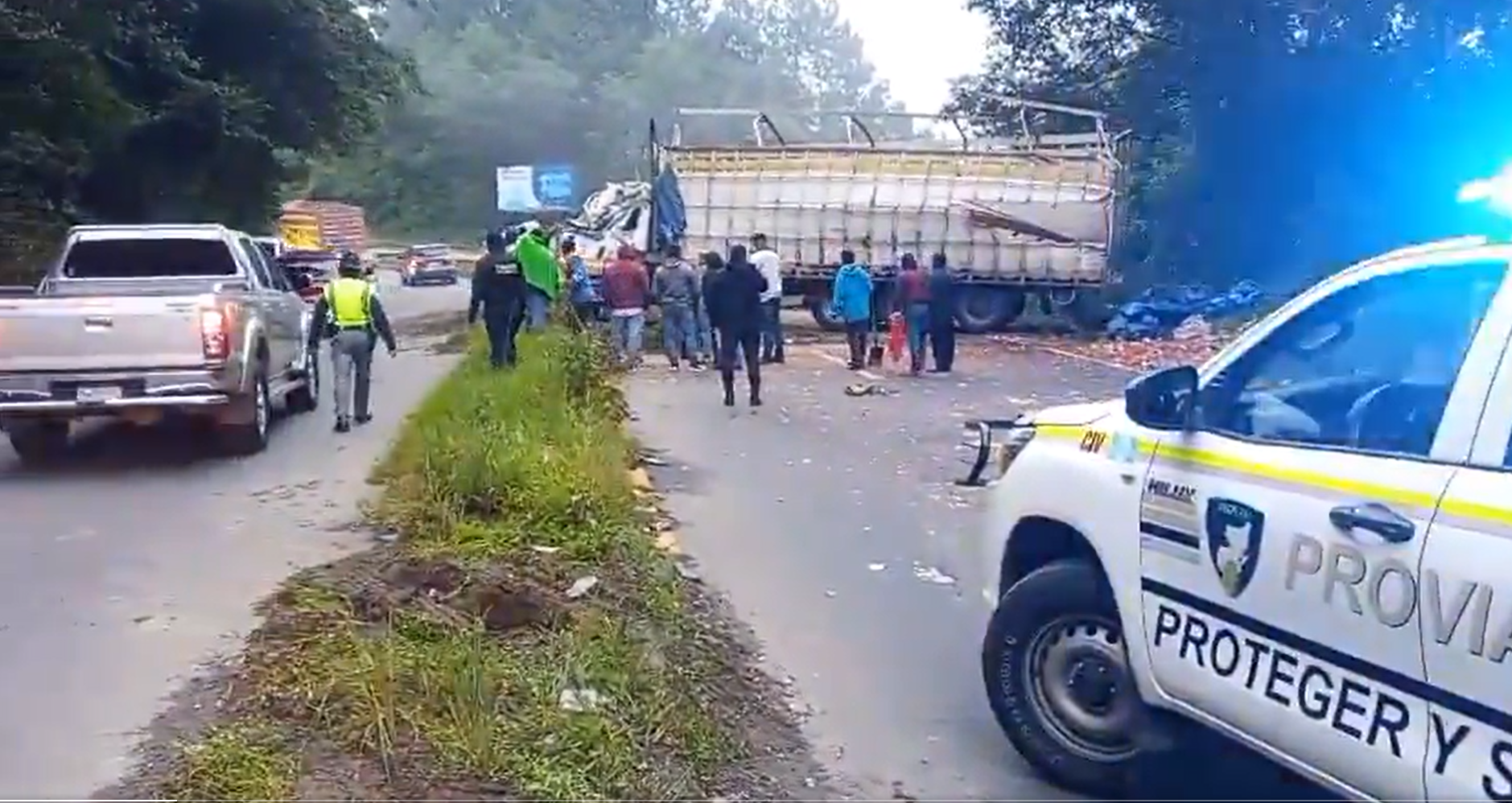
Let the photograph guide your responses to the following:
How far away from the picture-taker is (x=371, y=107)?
34281 mm

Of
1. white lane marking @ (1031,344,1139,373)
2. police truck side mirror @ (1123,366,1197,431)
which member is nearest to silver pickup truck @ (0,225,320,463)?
police truck side mirror @ (1123,366,1197,431)

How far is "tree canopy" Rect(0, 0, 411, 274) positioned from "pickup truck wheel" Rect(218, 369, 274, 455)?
13.0m

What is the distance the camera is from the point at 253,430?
1255cm

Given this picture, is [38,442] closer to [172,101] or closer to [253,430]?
[253,430]

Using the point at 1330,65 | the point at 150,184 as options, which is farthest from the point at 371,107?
the point at 1330,65

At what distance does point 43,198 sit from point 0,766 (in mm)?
22224

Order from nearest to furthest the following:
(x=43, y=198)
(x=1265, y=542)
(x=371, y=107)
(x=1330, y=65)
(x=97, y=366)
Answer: (x=1265, y=542) → (x=97, y=366) → (x=43, y=198) → (x=1330, y=65) → (x=371, y=107)

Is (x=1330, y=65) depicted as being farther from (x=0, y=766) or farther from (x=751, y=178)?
(x=0, y=766)

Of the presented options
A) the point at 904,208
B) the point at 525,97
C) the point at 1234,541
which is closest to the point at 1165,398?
the point at 1234,541

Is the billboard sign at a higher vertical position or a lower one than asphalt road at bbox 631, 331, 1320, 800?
higher

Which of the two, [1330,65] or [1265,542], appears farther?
[1330,65]

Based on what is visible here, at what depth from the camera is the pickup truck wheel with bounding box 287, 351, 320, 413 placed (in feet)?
50.6

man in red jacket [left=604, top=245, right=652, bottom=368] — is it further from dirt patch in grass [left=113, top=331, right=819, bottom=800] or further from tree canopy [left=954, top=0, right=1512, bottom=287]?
tree canopy [left=954, top=0, right=1512, bottom=287]

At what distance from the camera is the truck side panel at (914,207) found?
2605 cm
